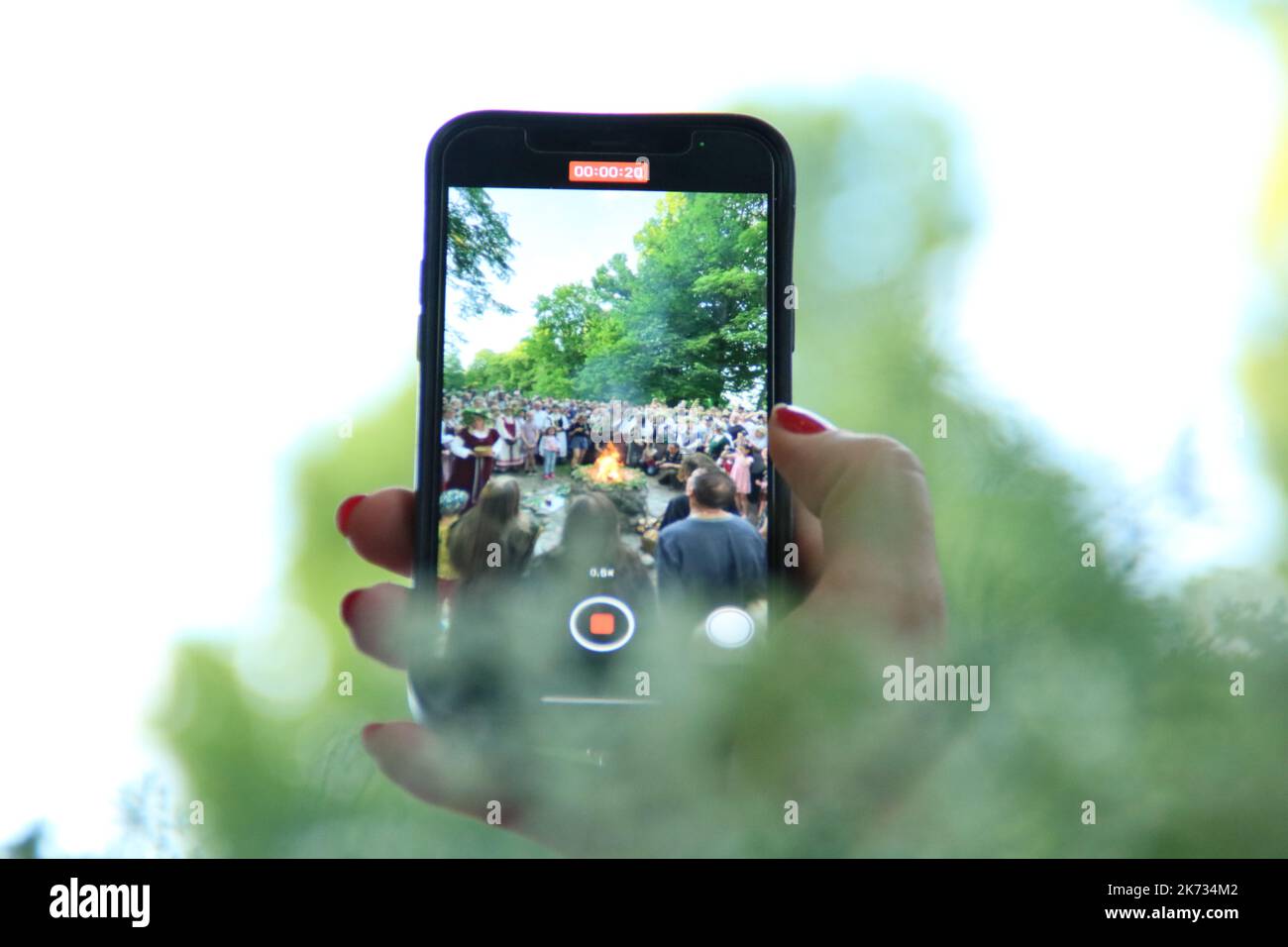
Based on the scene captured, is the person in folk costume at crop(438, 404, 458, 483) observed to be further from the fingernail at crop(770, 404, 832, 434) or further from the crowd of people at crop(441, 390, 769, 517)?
the fingernail at crop(770, 404, 832, 434)

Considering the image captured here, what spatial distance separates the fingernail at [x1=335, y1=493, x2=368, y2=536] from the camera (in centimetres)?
53

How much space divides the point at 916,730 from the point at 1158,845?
16cm

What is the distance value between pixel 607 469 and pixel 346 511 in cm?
18

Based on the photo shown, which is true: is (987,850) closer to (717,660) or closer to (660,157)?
(717,660)

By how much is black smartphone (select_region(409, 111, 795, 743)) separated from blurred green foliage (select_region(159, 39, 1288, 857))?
5cm

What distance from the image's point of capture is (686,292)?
1.55ft

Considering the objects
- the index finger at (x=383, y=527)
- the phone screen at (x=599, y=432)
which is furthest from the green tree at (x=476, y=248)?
the index finger at (x=383, y=527)

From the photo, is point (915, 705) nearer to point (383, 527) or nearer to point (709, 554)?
point (709, 554)

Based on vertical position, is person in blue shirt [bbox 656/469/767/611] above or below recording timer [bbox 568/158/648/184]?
below

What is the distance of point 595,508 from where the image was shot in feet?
1.52

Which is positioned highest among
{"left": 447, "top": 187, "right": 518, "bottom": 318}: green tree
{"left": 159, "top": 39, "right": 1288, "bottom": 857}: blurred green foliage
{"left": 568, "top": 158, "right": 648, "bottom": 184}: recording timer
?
{"left": 568, "top": 158, "right": 648, "bottom": 184}: recording timer

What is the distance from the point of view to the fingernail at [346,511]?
53cm

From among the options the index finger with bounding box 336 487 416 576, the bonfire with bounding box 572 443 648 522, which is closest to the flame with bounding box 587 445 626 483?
the bonfire with bounding box 572 443 648 522

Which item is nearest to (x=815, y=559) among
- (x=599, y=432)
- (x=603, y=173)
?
(x=599, y=432)
